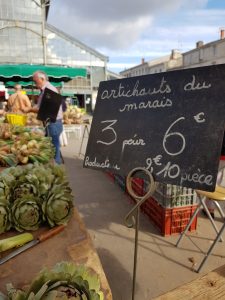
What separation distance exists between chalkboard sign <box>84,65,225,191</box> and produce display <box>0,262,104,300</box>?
609mm

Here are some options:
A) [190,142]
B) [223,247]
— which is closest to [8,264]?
[190,142]

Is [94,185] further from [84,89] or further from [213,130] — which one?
[84,89]

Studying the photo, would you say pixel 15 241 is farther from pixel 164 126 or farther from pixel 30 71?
pixel 30 71

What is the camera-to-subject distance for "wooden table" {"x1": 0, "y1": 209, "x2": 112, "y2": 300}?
3.61ft

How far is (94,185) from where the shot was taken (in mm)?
4918

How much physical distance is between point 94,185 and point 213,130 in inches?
155

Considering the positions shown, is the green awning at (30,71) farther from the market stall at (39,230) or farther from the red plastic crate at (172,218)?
the market stall at (39,230)

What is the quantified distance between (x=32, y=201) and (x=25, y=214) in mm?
81

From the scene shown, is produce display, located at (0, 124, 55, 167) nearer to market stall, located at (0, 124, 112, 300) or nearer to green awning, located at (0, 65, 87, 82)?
market stall, located at (0, 124, 112, 300)

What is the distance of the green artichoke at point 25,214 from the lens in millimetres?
1409

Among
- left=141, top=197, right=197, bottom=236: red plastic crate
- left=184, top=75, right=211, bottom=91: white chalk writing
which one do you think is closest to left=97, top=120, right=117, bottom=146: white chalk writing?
left=184, top=75, right=211, bottom=91: white chalk writing

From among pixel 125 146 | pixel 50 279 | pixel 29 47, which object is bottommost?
pixel 50 279

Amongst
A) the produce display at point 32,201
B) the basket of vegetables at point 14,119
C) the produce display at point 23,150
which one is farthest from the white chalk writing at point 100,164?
the basket of vegetables at point 14,119

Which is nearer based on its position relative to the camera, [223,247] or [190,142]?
[190,142]
